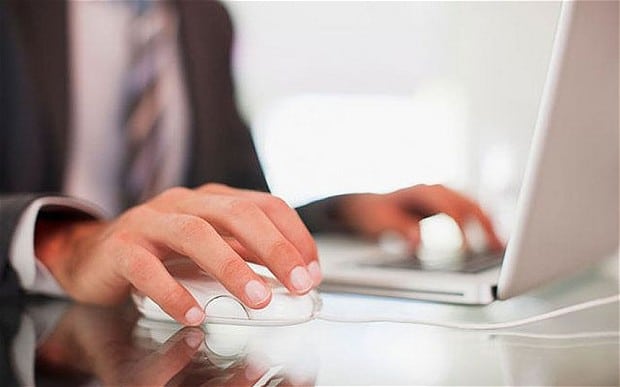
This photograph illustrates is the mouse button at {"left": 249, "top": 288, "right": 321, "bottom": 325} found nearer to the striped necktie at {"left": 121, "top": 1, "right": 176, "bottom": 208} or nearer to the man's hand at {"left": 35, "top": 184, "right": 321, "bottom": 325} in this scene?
the man's hand at {"left": 35, "top": 184, "right": 321, "bottom": 325}

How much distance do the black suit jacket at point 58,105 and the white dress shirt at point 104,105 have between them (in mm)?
17

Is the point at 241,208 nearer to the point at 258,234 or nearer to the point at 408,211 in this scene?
the point at 258,234

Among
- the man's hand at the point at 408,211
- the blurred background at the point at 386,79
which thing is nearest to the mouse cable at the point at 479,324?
the man's hand at the point at 408,211

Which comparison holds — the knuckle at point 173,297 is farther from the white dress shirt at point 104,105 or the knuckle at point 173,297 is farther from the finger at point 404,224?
the white dress shirt at point 104,105

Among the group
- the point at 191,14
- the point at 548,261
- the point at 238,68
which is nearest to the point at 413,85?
the point at 238,68

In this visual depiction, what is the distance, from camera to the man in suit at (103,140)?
2.52 ft

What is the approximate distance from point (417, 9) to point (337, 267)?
0.97 metres

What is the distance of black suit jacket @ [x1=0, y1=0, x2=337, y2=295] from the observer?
117 cm

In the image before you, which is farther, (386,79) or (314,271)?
(386,79)

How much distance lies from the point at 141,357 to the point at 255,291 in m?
0.08

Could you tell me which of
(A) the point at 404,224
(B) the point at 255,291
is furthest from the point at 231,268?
(A) the point at 404,224

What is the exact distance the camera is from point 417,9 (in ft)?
5.56

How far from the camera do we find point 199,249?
604 mm

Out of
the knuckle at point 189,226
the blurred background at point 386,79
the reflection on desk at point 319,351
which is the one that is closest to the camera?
the reflection on desk at point 319,351
